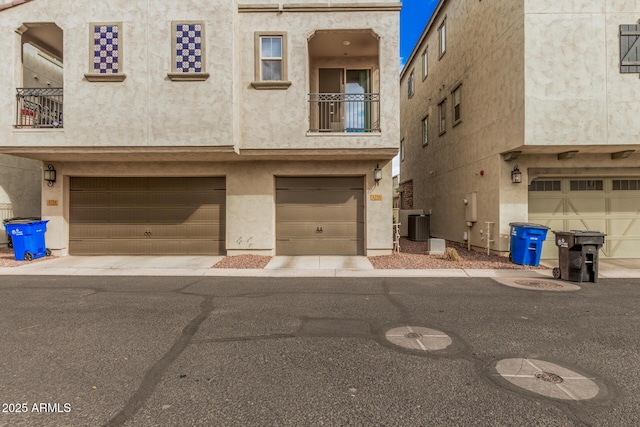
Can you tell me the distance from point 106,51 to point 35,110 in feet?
10.9

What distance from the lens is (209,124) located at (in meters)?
8.95

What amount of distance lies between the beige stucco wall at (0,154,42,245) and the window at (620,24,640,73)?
2029cm

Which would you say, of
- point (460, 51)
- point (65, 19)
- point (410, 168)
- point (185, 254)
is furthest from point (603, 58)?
point (65, 19)

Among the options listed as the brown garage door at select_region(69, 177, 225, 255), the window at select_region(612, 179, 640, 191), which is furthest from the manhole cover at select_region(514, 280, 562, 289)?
the brown garage door at select_region(69, 177, 225, 255)

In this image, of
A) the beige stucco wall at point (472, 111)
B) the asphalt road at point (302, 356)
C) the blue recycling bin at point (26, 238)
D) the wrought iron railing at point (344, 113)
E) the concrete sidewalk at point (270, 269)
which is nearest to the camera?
the asphalt road at point (302, 356)

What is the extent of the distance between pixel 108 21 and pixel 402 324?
1064cm

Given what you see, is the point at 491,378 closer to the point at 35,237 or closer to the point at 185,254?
the point at 185,254

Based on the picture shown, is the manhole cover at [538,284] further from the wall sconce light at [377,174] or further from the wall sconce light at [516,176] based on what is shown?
the wall sconce light at [377,174]

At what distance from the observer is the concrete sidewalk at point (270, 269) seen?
8.09 m

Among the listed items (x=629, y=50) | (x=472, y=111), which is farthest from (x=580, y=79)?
(x=472, y=111)

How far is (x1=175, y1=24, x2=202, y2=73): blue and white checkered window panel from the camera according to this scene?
8916 mm

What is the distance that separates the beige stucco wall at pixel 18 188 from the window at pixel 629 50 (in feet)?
66.6

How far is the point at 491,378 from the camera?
3.13m

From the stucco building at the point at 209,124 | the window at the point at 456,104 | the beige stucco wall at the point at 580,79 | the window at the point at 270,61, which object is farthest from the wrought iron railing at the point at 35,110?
the window at the point at 456,104
